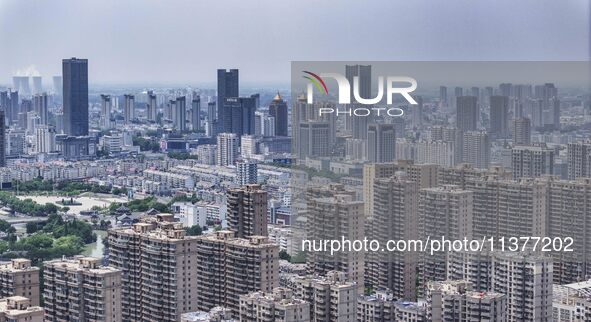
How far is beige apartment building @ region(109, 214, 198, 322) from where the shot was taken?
5355mm

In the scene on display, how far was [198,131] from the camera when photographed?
14.9 metres

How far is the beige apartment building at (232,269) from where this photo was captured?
533cm

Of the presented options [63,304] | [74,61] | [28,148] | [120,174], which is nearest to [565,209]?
[63,304]

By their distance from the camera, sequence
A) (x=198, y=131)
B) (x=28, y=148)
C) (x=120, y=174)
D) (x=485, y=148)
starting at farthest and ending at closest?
(x=198, y=131) → (x=28, y=148) → (x=120, y=174) → (x=485, y=148)

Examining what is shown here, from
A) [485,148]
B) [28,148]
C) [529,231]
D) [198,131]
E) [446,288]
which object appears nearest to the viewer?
[446,288]

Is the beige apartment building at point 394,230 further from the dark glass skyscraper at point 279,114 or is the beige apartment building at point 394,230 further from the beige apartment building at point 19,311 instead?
the dark glass skyscraper at point 279,114

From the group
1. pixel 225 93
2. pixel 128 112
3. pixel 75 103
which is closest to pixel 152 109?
pixel 128 112

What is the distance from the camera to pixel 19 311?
4395mm

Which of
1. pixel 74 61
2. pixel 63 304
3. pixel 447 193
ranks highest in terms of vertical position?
pixel 74 61

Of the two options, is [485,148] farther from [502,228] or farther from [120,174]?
A: [120,174]

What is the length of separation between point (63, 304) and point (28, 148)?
9.12m

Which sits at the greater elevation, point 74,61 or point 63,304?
point 74,61

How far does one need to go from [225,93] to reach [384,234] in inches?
303

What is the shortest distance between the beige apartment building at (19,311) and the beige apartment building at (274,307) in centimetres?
78
